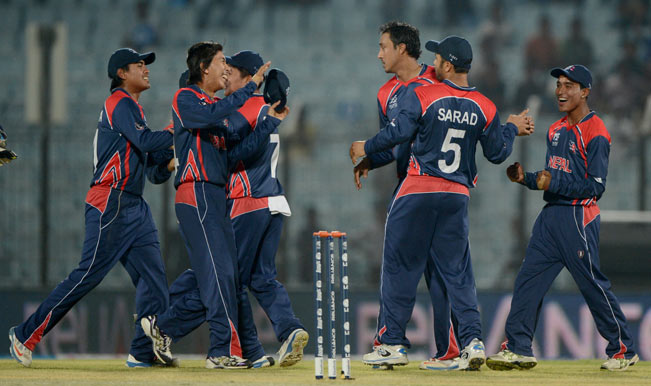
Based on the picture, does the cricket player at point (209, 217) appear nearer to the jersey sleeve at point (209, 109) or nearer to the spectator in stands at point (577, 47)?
the jersey sleeve at point (209, 109)

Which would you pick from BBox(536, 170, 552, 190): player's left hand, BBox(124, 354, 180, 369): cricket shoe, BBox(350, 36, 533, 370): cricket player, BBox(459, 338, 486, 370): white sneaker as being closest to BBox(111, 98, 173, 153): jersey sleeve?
BBox(350, 36, 533, 370): cricket player

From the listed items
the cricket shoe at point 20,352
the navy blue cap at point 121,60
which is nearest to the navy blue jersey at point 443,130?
the navy blue cap at point 121,60

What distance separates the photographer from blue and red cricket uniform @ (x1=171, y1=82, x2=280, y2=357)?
5.68 m

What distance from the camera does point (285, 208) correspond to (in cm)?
616

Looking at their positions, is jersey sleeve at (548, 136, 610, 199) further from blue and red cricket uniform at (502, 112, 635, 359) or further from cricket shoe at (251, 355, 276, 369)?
cricket shoe at (251, 355, 276, 369)

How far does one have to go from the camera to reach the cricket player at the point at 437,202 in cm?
566

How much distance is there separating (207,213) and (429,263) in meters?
1.34

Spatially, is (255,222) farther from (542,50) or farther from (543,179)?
(542,50)

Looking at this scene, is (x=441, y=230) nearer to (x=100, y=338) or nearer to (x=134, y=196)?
(x=134, y=196)

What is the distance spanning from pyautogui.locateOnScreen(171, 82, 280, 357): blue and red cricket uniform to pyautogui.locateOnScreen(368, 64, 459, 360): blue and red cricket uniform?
87 cm

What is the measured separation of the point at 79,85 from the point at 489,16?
20.3 feet

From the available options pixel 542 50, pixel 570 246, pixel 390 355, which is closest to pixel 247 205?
→ pixel 390 355

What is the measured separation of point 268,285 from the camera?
6.08 m

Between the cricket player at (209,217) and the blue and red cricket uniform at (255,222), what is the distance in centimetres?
27
